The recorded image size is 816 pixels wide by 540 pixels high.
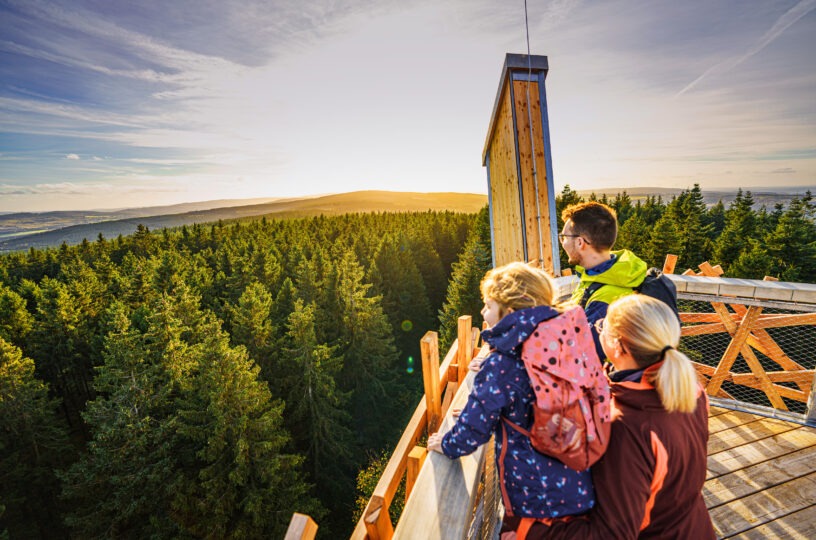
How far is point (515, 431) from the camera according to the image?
1.62 m

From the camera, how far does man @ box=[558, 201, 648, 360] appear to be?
2.40 meters

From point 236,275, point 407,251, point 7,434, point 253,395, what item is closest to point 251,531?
point 253,395

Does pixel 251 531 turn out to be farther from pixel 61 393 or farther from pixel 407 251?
pixel 407 251

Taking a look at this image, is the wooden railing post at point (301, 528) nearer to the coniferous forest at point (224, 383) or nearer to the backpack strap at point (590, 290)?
the backpack strap at point (590, 290)

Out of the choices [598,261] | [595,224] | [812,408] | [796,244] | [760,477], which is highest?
[595,224]

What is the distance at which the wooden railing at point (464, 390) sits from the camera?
1.63 meters

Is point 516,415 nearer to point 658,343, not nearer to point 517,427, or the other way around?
point 517,427

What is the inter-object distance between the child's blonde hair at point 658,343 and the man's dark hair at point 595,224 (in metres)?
0.93

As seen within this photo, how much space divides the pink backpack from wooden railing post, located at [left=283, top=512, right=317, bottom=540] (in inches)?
34.9

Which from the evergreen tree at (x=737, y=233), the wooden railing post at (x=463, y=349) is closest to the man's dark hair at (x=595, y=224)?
the wooden railing post at (x=463, y=349)

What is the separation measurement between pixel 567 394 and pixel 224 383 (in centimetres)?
1257

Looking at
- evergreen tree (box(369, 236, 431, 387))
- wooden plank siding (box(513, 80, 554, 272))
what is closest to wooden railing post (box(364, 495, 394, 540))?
wooden plank siding (box(513, 80, 554, 272))

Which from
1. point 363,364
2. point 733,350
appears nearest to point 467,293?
point 363,364

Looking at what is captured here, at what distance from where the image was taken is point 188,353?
1595 cm
